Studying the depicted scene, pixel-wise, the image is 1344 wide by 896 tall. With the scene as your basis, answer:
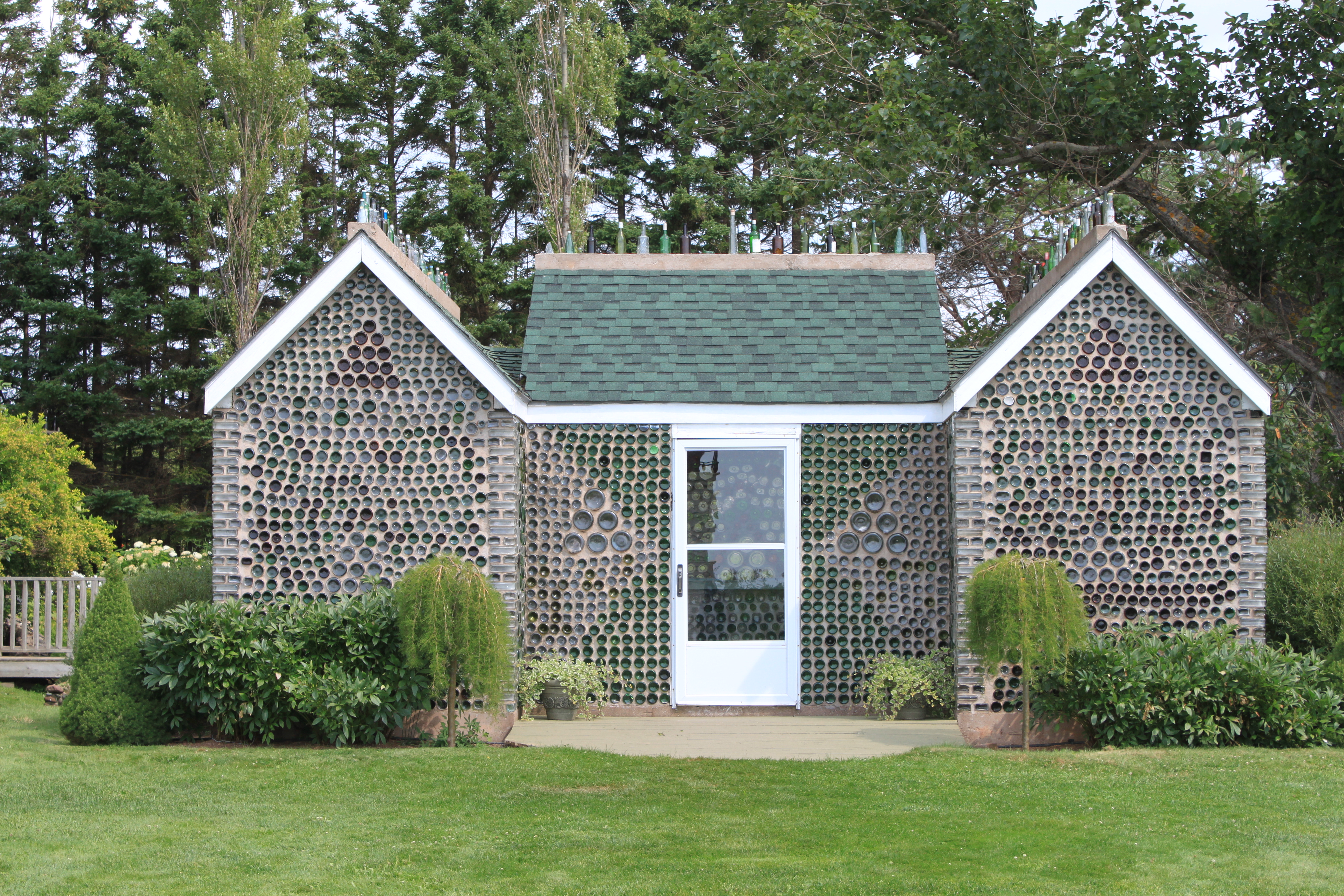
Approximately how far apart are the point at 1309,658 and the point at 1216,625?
2.37ft

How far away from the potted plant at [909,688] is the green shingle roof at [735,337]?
2245 millimetres

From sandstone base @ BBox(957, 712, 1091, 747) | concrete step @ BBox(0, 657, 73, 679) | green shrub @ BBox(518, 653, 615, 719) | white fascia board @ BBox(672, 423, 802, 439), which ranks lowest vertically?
concrete step @ BBox(0, 657, 73, 679)

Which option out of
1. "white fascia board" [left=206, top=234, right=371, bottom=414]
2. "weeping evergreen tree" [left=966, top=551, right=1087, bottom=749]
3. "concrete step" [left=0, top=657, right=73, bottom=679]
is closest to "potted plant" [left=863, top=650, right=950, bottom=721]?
"weeping evergreen tree" [left=966, top=551, right=1087, bottom=749]

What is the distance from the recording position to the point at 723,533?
33.1ft

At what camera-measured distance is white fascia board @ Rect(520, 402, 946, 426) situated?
33.0ft

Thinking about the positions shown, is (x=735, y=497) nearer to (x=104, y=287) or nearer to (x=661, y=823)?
(x=661, y=823)

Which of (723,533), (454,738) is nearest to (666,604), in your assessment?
(723,533)

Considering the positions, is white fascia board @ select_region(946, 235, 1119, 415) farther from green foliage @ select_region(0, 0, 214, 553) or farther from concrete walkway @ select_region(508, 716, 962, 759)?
green foliage @ select_region(0, 0, 214, 553)

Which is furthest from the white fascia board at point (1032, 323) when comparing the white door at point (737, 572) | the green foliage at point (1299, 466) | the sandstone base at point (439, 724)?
the green foliage at point (1299, 466)

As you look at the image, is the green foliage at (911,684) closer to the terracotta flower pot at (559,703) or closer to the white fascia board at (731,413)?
the white fascia board at (731,413)

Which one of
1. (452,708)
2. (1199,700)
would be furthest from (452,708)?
(1199,700)

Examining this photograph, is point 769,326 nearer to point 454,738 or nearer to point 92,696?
point 454,738

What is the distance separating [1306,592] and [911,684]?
340cm

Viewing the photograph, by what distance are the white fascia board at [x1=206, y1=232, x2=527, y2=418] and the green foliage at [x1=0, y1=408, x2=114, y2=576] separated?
→ 226 inches
